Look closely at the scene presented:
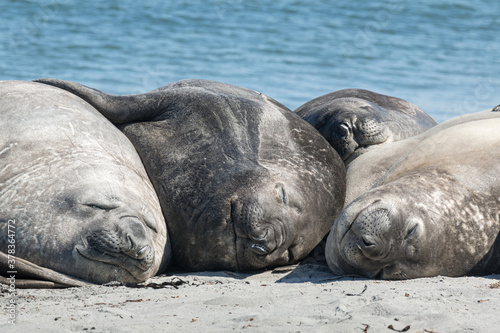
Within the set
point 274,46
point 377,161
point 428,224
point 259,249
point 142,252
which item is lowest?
point 274,46

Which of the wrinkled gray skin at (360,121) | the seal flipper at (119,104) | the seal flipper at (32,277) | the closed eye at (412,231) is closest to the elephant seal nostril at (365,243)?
the closed eye at (412,231)

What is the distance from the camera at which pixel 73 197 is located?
445 cm

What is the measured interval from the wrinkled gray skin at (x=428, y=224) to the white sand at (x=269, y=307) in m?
0.13

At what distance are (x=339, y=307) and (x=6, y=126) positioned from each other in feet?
8.34

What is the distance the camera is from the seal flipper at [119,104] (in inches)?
221

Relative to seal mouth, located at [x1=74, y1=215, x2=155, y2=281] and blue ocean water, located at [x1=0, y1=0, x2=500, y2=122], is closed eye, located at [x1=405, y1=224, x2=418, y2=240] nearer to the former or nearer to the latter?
seal mouth, located at [x1=74, y1=215, x2=155, y2=281]

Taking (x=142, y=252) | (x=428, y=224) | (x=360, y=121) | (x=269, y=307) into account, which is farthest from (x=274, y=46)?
(x=269, y=307)

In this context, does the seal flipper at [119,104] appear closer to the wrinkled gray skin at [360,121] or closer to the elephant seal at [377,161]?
the elephant seal at [377,161]

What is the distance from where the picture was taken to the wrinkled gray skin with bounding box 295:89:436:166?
6.68 m

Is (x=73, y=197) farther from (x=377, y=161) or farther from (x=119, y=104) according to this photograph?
(x=377, y=161)

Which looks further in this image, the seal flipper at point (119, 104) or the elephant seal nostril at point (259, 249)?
the seal flipper at point (119, 104)

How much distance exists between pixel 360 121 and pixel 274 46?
13.9 metres

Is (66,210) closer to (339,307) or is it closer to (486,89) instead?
(339,307)

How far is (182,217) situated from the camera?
16.9 ft
